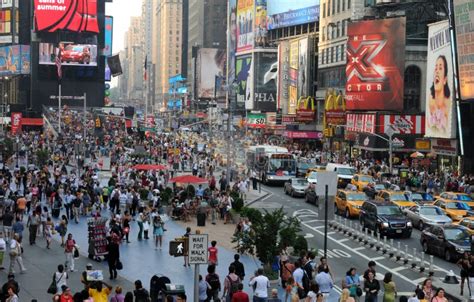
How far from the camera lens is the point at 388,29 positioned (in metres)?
79.4

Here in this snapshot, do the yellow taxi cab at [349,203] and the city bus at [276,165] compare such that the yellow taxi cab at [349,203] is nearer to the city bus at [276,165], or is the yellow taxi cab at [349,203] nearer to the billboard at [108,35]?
the city bus at [276,165]

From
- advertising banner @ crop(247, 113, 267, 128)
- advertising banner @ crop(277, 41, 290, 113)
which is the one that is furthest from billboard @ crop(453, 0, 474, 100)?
advertising banner @ crop(247, 113, 267, 128)

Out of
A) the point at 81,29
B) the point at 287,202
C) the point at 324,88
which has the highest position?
the point at 81,29

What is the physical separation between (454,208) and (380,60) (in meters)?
43.5

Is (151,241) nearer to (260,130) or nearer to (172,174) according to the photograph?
(172,174)

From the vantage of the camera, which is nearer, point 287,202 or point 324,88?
point 287,202

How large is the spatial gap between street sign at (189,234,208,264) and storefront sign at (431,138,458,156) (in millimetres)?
51094

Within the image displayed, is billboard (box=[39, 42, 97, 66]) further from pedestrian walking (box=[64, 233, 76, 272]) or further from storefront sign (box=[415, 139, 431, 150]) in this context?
pedestrian walking (box=[64, 233, 76, 272])

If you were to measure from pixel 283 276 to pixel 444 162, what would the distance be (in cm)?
5045

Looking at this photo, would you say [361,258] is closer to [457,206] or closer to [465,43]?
[457,206]

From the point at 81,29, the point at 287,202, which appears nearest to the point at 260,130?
the point at 81,29

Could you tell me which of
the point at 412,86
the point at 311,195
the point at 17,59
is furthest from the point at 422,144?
the point at 17,59

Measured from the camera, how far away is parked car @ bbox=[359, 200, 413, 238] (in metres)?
33.7

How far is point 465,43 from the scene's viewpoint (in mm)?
55531
